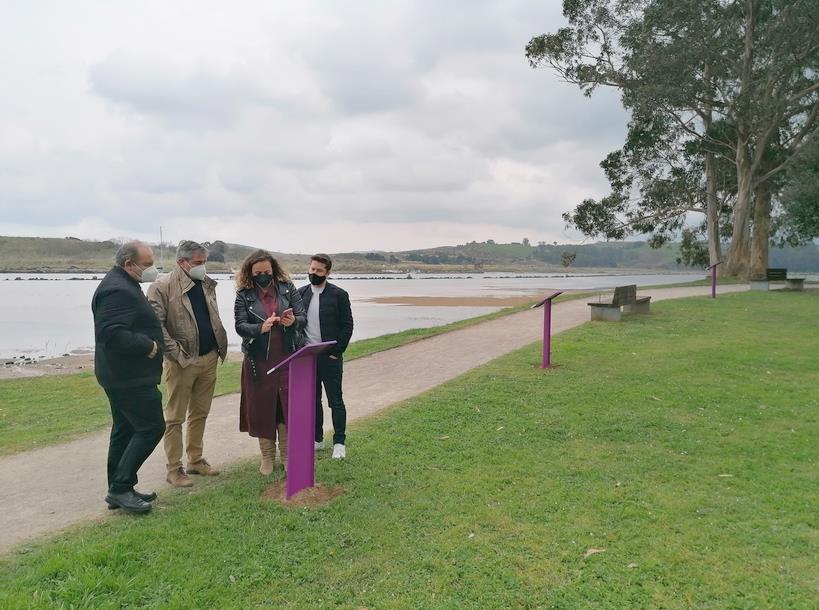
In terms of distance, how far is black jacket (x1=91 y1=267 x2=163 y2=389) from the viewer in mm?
3699

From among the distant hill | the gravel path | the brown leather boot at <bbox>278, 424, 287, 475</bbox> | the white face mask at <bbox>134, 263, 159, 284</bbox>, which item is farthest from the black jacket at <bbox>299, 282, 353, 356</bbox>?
the distant hill

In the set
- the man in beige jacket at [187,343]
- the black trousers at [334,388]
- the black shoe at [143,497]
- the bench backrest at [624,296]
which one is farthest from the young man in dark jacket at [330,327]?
the bench backrest at [624,296]

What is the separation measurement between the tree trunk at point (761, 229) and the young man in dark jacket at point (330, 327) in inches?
1184

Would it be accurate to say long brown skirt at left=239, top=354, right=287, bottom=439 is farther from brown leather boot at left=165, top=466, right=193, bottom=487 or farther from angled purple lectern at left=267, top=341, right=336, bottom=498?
brown leather boot at left=165, top=466, right=193, bottom=487

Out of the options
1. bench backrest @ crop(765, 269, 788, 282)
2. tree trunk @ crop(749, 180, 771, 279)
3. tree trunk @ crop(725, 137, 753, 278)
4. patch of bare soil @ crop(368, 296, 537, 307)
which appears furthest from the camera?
patch of bare soil @ crop(368, 296, 537, 307)

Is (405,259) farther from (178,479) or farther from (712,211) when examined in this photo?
(178,479)

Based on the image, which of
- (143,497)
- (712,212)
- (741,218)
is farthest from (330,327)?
(712,212)

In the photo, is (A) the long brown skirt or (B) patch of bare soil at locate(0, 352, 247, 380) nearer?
(A) the long brown skirt

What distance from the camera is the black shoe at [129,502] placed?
12.7 ft

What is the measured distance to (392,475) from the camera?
4.51 meters

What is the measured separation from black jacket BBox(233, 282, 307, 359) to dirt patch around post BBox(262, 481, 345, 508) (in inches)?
37.4

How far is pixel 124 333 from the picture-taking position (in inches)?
145

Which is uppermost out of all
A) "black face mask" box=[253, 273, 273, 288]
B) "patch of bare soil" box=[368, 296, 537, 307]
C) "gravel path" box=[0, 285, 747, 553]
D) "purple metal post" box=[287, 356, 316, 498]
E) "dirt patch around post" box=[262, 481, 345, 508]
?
"black face mask" box=[253, 273, 273, 288]

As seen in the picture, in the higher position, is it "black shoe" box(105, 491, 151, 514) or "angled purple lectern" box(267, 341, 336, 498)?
"angled purple lectern" box(267, 341, 336, 498)
